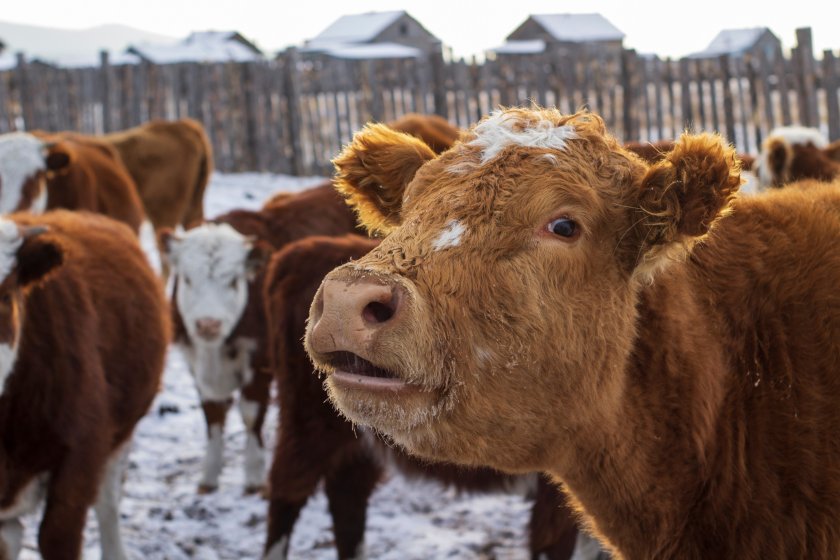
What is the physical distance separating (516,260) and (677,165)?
1.47ft

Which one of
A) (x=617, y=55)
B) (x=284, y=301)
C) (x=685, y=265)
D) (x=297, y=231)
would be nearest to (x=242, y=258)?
(x=297, y=231)

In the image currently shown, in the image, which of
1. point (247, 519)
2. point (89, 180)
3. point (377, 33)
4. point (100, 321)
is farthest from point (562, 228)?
point (377, 33)

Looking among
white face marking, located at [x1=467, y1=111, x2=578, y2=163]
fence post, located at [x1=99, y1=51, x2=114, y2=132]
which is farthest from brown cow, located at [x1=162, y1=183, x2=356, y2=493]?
fence post, located at [x1=99, y1=51, x2=114, y2=132]

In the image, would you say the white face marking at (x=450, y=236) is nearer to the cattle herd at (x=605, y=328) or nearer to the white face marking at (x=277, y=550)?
the cattle herd at (x=605, y=328)

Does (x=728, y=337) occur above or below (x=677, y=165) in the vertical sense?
below

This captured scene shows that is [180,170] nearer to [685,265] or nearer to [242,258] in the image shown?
[242,258]

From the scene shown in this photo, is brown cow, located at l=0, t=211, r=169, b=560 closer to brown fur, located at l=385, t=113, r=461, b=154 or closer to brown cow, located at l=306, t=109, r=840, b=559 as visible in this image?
brown cow, located at l=306, t=109, r=840, b=559

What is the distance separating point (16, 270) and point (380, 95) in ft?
45.2

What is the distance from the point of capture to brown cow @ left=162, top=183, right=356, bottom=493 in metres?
6.51

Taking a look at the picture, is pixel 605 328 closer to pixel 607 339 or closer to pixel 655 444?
pixel 607 339

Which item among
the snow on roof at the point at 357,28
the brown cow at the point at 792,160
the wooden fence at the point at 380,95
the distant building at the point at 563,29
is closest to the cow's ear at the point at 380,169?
the brown cow at the point at 792,160

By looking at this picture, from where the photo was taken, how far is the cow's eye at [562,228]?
225 centimetres

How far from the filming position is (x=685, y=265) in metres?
2.56

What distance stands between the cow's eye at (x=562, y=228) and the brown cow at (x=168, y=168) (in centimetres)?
1074
